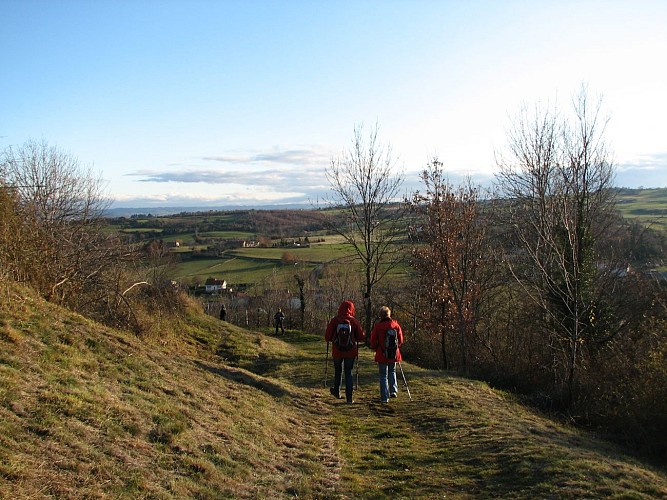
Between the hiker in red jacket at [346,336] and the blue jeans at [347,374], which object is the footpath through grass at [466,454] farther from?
the hiker in red jacket at [346,336]

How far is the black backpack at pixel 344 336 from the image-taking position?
36.8ft

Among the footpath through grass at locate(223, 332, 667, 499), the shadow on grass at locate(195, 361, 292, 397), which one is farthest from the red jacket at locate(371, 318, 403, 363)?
the shadow on grass at locate(195, 361, 292, 397)

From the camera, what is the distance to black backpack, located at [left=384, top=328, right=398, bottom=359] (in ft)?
36.0

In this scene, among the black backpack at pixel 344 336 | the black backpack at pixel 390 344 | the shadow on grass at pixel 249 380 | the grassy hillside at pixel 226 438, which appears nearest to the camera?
the grassy hillside at pixel 226 438

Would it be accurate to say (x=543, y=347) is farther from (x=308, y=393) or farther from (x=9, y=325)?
(x=9, y=325)

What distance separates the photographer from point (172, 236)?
69875mm

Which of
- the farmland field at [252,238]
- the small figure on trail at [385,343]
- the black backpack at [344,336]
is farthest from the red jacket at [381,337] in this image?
the farmland field at [252,238]

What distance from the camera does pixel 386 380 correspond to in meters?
11.4

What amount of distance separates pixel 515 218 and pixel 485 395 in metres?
9.58

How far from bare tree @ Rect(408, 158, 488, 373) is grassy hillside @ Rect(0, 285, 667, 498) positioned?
27.0 feet

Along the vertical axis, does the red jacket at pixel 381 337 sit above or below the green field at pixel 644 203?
below

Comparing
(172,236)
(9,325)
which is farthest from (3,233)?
(172,236)

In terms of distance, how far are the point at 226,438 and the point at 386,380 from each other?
16.2 feet

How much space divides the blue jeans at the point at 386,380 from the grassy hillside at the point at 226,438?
27cm
